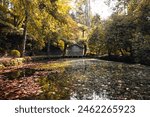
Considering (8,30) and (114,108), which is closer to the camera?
(114,108)

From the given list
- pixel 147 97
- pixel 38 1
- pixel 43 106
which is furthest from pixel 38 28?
pixel 43 106

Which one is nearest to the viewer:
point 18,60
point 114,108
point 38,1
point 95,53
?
point 114,108

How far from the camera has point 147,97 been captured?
26.1ft

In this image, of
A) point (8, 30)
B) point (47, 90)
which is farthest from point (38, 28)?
point (47, 90)

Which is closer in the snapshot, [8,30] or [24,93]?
[24,93]

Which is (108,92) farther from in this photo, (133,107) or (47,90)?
(133,107)

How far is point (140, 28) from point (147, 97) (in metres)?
17.5

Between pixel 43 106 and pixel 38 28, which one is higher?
pixel 38 28

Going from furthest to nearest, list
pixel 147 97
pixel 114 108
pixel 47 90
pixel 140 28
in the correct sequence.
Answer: pixel 140 28 → pixel 47 90 → pixel 147 97 → pixel 114 108

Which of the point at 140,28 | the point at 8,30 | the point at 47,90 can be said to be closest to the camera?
the point at 47,90

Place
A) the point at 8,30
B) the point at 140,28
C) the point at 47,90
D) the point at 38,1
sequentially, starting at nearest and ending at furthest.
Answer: the point at 47,90 → the point at 38,1 → the point at 140,28 → the point at 8,30

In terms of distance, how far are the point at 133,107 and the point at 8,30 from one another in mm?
26025

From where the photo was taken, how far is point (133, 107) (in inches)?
225

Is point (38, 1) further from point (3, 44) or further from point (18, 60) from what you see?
point (3, 44)
